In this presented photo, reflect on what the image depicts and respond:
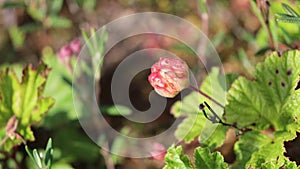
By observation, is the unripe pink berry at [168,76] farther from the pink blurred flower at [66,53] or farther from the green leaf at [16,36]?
the green leaf at [16,36]

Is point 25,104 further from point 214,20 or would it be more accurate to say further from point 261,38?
point 214,20

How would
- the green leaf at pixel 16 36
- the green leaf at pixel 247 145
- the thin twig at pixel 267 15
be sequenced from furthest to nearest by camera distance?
the green leaf at pixel 16 36 < the thin twig at pixel 267 15 < the green leaf at pixel 247 145

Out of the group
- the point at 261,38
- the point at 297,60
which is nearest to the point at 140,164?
the point at 261,38

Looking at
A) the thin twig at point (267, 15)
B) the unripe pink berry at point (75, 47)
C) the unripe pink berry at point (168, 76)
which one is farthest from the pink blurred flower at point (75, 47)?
the thin twig at point (267, 15)

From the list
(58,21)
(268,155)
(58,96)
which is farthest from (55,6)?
(268,155)

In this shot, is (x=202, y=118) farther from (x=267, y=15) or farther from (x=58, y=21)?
(x=58, y=21)
